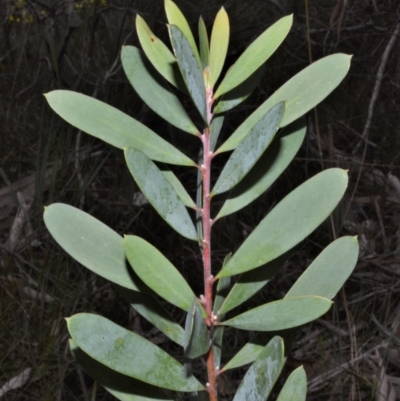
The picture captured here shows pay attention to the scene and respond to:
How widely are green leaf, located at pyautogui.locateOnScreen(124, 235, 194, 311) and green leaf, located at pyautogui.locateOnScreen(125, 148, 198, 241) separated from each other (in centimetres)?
1

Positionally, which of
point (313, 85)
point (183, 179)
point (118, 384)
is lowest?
point (183, 179)

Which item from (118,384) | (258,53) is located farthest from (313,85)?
(118,384)

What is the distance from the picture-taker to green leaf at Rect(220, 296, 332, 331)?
0.23 metres

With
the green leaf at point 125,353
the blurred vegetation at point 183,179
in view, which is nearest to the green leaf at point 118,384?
the green leaf at point 125,353

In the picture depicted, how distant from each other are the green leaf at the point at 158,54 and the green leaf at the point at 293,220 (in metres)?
0.07

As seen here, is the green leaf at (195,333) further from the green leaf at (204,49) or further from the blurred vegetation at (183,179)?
the blurred vegetation at (183,179)

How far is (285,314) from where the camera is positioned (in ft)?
0.78

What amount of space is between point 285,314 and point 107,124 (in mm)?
100

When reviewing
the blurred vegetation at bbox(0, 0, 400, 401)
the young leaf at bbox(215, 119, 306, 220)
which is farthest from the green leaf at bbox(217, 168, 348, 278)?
the blurred vegetation at bbox(0, 0, 400, 401)

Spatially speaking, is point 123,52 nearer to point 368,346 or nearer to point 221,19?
point 221,19

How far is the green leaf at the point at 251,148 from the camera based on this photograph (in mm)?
220

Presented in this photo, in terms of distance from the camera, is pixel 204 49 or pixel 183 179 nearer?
pixel 204 49

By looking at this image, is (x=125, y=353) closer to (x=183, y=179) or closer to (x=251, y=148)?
(x=251, y=148)

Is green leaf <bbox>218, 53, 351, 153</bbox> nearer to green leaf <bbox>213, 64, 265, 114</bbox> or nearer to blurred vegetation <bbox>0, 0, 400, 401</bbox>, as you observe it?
green leaf <bbox>213, 64, 265, 114</bbox>
